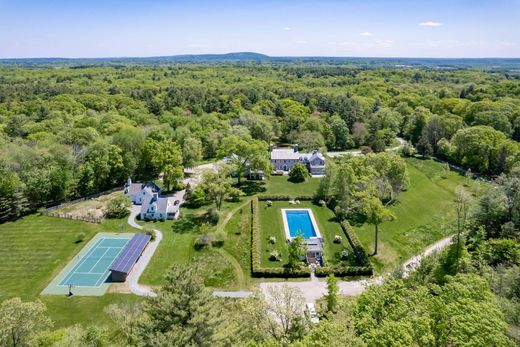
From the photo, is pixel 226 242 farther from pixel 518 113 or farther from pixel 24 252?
pixel 518 113

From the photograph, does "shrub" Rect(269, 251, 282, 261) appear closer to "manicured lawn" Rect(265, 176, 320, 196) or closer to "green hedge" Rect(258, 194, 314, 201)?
"green hedge" Rect(258, 194, 314, 201)

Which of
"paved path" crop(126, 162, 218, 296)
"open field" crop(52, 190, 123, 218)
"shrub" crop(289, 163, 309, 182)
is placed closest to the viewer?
"paved path" crop(126, 162, 218, 296)

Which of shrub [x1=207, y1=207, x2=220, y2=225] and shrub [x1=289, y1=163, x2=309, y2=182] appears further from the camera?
shrub [x1=289, y1=163, x2=309, y2=182]

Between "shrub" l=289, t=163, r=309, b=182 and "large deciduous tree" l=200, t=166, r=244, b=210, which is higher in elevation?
"large deciduous tree" l=200, t=166, r=244, b=210

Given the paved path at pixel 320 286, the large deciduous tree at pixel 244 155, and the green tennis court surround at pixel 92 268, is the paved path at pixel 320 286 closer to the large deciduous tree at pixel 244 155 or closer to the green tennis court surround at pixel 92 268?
the green tennis court surround at pixel 92 268

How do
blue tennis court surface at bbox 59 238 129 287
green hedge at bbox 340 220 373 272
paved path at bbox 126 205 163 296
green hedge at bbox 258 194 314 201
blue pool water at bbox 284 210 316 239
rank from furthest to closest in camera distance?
green hedge at bbox 258 194 314 201
blue pool water at bbox 284 210 316 239
green hedge at bbox 340 220 373 272
blue tennis court surface at bbox 59 238 129 287
paved path at bbox 126 205 163 296

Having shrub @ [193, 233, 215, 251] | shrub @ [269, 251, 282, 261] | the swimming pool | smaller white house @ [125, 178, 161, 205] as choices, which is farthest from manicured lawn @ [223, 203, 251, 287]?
smaller white house @ [125, 178, 161, 205]
